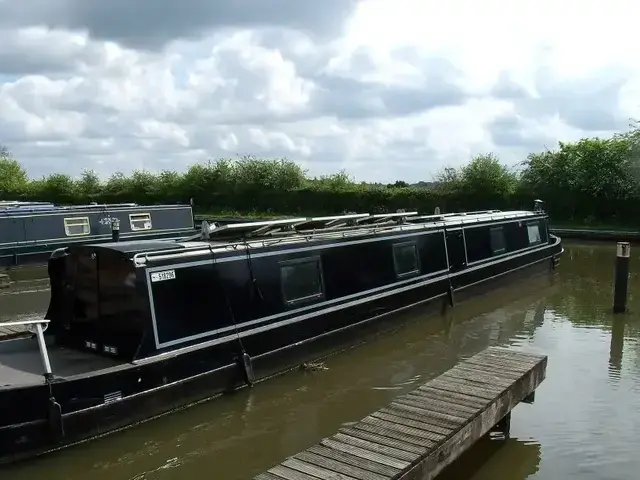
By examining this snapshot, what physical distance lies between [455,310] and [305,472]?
793cm

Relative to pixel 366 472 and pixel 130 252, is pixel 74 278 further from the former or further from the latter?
pixel 366 472

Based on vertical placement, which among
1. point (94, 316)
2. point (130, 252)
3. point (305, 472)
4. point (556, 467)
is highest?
point (130, 252)

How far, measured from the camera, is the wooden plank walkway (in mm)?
4457

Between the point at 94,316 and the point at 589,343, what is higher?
the point at 94,316

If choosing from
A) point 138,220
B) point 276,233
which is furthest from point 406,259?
point 138,220

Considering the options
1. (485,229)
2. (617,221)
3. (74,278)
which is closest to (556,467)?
(74,278)

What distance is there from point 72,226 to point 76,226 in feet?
0.34

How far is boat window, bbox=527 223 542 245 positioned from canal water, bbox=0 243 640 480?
469 centimetres

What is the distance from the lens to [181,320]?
22.7ft

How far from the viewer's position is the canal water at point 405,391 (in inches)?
228

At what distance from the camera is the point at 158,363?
21.2ft

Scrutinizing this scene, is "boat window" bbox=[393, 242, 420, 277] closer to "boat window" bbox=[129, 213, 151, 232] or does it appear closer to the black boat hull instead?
the black boat hull

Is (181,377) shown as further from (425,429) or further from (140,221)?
(140,221)

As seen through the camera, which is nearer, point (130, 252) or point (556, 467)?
point (556, 467)
